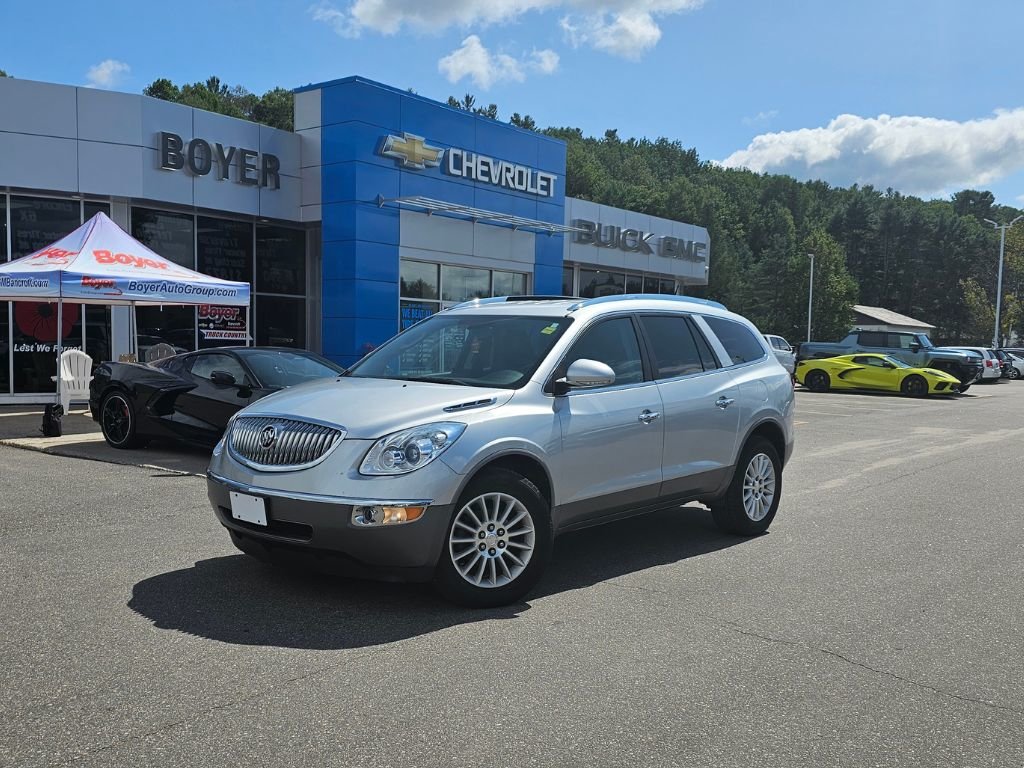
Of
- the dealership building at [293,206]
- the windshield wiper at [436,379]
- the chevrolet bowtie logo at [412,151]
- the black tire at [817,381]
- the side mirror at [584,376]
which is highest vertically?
the chevrolet bowtie logo at [412,151]

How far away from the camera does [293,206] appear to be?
66.6 feet

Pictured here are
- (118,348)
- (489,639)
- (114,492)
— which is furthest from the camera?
(118,348)

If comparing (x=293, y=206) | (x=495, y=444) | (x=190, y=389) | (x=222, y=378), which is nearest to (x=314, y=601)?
(x=495, y=444)

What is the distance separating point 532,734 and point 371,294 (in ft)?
57.6

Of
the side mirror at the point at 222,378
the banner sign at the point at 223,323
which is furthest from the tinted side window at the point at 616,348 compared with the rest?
the banner sign at the point at 223,323

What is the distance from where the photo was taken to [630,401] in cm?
583

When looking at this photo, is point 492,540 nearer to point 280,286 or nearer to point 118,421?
point 118,421

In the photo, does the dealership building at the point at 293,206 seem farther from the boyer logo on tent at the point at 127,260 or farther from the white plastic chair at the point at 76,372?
the boyer logo on tent at the point at 127,260

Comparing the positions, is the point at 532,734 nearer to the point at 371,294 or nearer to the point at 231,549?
the point at 231,549

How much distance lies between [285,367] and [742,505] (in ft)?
19.0

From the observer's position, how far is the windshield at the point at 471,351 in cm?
554

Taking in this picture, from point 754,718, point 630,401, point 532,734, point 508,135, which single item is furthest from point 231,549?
point 508,135

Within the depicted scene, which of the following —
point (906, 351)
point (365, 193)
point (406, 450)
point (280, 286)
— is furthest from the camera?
point (906, 351)

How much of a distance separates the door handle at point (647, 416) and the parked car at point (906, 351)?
82.7ft
